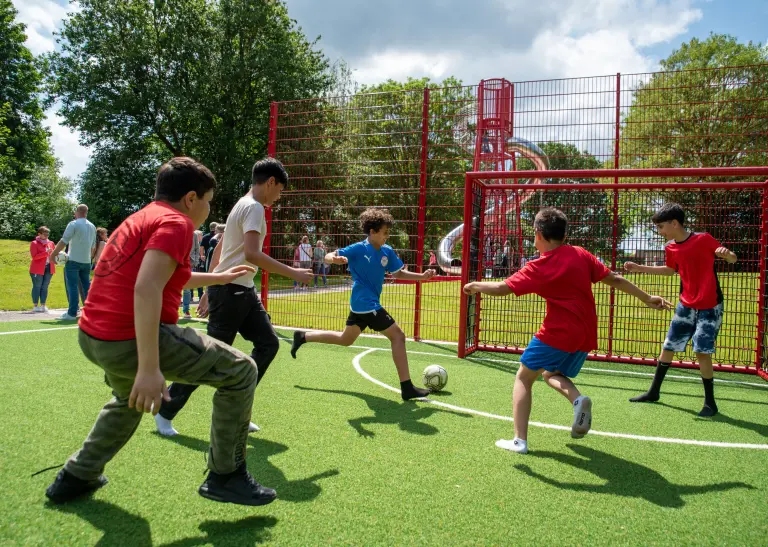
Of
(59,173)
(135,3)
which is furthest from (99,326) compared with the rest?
(59,173)

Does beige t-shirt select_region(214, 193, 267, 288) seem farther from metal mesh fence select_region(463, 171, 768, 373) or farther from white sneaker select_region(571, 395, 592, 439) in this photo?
metal mesh fence select_region(463, 171, 768, 373)

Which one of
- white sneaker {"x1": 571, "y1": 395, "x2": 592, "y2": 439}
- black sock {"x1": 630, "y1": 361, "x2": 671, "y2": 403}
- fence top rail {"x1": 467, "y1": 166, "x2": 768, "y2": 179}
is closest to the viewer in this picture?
white sneaker {"x1": 571, "y1": 395, "x2": 592, "y2": 439}

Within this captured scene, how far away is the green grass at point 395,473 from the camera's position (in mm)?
2697

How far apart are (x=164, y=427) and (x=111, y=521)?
1.39m

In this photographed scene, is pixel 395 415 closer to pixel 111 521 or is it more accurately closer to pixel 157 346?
pixel 111 521

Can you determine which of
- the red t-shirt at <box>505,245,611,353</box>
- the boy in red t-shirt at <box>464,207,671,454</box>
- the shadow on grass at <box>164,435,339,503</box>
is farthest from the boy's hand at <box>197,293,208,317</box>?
the red t-shirt at <box>505,245,611,353</box>

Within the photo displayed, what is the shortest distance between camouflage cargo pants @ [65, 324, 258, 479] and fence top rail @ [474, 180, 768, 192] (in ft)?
18.7

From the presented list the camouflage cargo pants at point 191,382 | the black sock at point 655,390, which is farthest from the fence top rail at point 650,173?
the camouflage cargo pants at point 191,382

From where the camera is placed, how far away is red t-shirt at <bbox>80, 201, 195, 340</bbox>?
97.0 inches

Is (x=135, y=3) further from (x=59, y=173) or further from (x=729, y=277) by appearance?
(x=59, y=173)

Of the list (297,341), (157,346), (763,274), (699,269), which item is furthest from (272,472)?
(763,274)

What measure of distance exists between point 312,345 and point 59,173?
7562 centimetres

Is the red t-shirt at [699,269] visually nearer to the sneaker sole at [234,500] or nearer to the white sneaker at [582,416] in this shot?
the white sneaker at [582,416]

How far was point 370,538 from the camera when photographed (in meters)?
2.62
